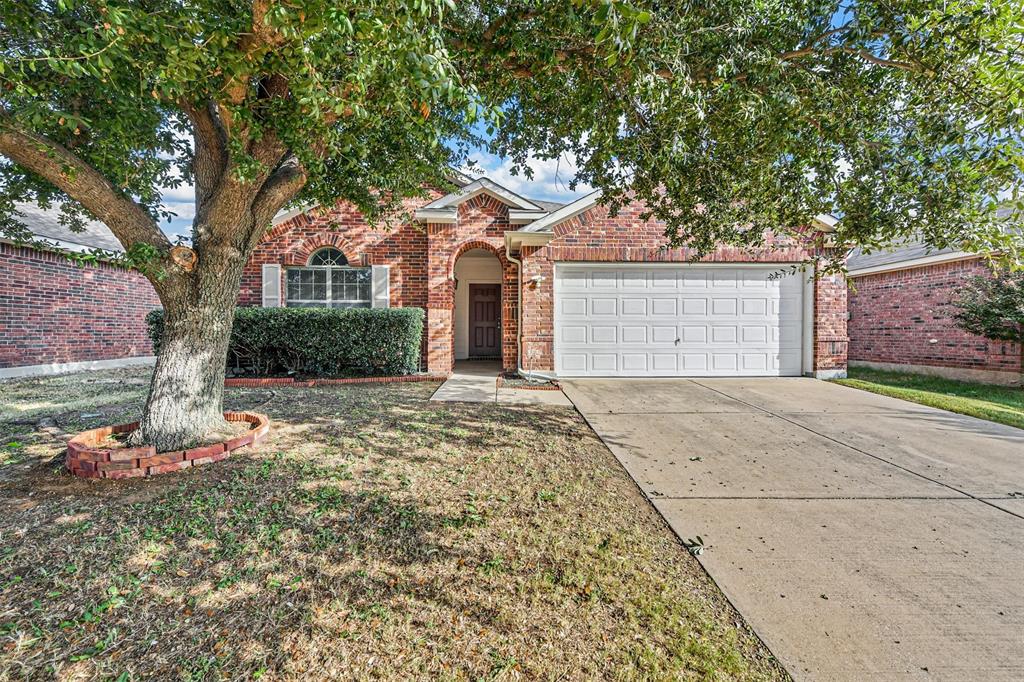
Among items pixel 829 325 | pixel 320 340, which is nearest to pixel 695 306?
pixel 829 325

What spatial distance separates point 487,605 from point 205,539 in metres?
1.75

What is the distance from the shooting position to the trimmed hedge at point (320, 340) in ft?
26.5

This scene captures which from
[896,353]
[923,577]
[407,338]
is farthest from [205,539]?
[896,353]

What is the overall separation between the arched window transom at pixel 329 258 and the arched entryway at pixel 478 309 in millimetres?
3831

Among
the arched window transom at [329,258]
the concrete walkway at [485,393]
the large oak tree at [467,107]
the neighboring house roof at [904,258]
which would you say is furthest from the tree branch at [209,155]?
the neighboring house roof at [904,258]

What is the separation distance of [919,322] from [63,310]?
19.6 m

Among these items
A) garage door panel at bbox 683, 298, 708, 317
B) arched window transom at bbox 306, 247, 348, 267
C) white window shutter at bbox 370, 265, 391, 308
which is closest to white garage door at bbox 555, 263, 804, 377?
garage door panel at bbox 683, 298, 708, 317

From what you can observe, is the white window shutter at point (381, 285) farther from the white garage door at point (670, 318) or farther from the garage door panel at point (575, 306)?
the garage door panel at point (575, 306)

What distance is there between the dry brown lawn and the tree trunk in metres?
0.53

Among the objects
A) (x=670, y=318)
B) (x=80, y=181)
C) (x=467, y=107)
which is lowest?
(x=670, y=318)

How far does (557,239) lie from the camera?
28.5 feet

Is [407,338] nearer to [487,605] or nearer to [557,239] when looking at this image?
[557,239]

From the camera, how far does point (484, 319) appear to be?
12953 millimetres

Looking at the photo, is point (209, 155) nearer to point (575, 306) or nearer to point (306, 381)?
point (306, 381)
